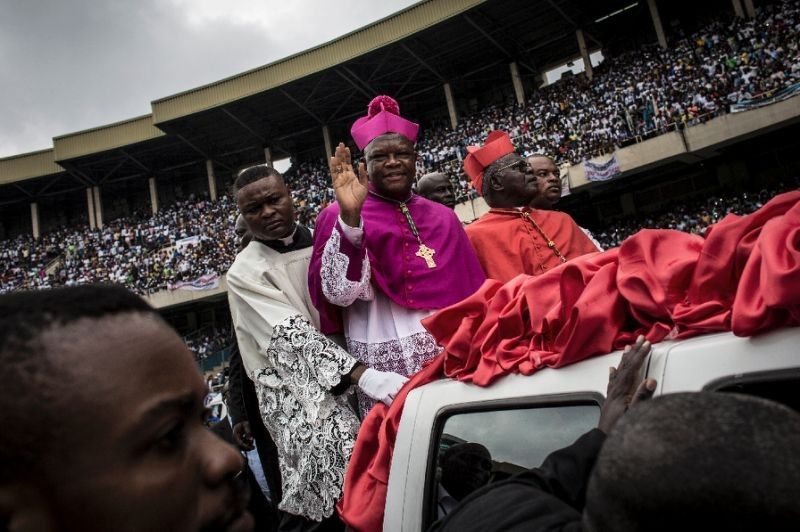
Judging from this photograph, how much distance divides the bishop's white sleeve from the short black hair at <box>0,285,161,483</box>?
5.35 ft

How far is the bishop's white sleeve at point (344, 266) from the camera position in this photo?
253 cm

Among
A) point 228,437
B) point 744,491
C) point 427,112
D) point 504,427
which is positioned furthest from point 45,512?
point 427,112

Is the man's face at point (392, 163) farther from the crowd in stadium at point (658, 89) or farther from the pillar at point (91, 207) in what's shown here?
the pillar at point (91, 207)

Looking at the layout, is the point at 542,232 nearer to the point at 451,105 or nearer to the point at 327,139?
the point at 451,105

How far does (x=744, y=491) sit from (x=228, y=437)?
327 cm

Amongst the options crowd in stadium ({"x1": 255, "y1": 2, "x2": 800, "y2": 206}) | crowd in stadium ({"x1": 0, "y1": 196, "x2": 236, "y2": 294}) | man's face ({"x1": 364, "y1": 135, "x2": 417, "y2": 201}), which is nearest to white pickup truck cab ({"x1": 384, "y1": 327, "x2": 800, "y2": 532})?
man's face ({"x1": 364, "y1": 135, "x2": 417, "y2": 201})

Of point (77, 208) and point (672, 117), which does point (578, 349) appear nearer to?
point (672, 117)

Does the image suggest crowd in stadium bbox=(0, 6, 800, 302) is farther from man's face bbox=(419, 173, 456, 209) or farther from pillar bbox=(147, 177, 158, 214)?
man's face bbox=(419, 173, 456, 209)

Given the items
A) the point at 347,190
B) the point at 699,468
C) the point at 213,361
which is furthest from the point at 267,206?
the point at 213,361

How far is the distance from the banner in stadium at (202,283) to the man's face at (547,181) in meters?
20.6

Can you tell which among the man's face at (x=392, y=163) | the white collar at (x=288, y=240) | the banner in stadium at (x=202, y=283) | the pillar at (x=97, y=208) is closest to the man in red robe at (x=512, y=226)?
the man's face at (x=392, y=163)

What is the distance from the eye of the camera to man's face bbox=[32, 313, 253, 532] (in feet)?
2.55

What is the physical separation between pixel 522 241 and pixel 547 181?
1046 millimetres

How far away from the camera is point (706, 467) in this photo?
0.71 m
